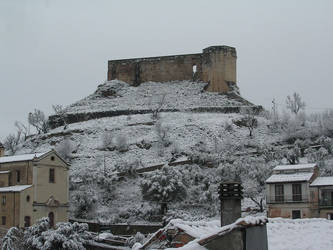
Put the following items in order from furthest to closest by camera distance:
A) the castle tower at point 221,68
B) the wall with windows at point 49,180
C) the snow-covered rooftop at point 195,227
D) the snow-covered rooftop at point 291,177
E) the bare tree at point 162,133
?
the castle tower at point 221,68 < the bare tree at point 162,133 < the wall with windows at point 49,180 < the snow-covered rooftop at point 291,177 < the snow-covered rooftop at point 195,227

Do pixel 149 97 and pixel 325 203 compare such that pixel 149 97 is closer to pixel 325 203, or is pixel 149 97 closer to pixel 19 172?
pixel 19 172

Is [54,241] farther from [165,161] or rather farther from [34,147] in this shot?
[34,147]

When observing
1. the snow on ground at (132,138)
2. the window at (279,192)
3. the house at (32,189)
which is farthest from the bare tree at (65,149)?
the window at (279,192)

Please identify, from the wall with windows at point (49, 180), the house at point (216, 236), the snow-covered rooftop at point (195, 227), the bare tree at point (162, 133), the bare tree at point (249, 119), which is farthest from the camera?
the bare tree at point (249, 119)

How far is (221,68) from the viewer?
279 feet

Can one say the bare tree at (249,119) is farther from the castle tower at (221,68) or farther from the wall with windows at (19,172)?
the wall with windows at (19,172)

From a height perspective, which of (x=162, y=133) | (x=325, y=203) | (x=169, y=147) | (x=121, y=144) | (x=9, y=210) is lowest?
(x=9, y=210)

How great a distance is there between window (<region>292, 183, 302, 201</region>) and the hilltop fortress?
44.5 metres

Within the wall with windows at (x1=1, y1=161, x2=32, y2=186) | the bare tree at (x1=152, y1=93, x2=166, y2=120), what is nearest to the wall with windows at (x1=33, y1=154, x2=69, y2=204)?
the wall with windows at (x1=1, y1=161, x2=32, y2=186)

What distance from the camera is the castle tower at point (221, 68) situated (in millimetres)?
85062

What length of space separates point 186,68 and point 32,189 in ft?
158

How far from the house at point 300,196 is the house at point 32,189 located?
59.1 feet

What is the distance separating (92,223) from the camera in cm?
4619

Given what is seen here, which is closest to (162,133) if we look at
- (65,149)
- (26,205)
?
(65,149)
